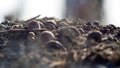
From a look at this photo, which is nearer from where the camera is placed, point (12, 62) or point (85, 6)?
point (12, 62)

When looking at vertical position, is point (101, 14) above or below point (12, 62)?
below

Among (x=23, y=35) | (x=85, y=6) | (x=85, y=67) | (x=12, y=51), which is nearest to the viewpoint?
(x=85, y=67)

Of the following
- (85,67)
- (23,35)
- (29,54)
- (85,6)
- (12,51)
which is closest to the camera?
(85,67)

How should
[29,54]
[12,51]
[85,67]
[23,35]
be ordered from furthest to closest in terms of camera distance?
[23,35] < [12,51] < [29,54] < [85,67]

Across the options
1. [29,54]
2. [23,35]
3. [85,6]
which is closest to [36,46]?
[29,54]

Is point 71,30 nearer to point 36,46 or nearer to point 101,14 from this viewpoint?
point 36,46

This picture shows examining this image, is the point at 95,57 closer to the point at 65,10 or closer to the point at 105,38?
the point at 105,38
